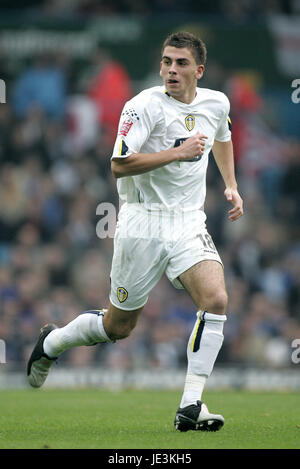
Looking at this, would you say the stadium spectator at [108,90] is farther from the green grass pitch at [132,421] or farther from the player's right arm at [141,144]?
the player's right arm at [141,144]

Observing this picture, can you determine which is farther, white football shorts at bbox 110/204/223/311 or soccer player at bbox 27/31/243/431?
white football shorts at bbox 110/204/223/311

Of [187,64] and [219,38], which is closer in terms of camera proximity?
[187,64]

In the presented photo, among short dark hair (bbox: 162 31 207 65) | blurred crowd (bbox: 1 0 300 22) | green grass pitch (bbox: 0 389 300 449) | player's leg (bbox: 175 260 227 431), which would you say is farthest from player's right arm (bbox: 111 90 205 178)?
blurred crowd (bbox: 1 0 300 22)

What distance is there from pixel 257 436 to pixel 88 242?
30.1ft

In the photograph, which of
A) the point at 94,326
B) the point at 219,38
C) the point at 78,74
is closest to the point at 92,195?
the point at 78,74

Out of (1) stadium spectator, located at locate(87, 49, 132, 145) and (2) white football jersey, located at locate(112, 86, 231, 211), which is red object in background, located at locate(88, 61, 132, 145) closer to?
(1) stadium spectator, located at locate(87, 49, 132, 145)

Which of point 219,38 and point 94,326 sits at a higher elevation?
point 219,38

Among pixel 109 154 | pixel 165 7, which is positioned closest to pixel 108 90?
pixel 109 154

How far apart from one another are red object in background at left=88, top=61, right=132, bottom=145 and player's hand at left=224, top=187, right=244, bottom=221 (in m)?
8.73

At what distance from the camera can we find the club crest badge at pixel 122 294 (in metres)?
6.97

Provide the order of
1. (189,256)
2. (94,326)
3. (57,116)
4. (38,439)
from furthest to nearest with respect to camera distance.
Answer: (57,116)
(94,326)
(189,256)
(38,439)

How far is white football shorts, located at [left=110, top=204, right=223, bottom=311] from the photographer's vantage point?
6.85m

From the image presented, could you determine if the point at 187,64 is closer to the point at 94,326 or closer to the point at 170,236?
the point at 170,236

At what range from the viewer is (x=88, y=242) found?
15055 mm
